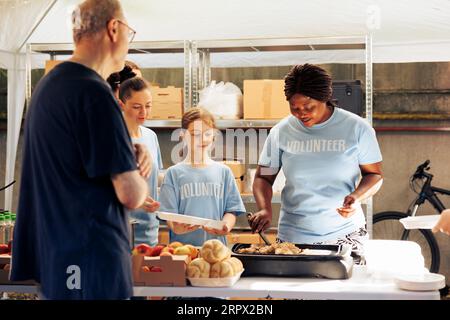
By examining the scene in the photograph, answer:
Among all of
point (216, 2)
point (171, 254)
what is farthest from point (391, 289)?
point (216, 2)

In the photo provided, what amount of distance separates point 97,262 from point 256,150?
3299 millimetres

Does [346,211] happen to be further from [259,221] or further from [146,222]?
[146,222]

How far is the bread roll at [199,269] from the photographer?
2.37 meters

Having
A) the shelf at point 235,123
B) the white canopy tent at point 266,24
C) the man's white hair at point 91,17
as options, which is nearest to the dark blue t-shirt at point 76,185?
the man's white hair at point 91,17

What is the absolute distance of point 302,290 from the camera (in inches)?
90.9

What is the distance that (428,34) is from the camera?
4922 mm

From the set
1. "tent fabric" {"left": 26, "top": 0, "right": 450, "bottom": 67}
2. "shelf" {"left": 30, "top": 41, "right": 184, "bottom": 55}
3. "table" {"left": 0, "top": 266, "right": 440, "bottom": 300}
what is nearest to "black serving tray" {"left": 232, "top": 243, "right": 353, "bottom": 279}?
"table" {"left": 0, "top": 266, "right": 440, "bottom": 300}

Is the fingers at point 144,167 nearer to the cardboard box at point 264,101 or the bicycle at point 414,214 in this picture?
the cardboard box at point 264,101

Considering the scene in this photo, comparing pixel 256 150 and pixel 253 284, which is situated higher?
pixel 256 150

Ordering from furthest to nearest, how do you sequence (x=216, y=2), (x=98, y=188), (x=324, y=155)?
(x=216, y=2)
(x=324, y=155)
(x=98, y=188)

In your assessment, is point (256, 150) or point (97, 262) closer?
point (97, 262)

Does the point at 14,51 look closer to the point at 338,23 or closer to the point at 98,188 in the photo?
the point at 338,23

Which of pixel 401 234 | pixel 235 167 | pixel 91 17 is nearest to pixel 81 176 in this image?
→ pixel 91 17

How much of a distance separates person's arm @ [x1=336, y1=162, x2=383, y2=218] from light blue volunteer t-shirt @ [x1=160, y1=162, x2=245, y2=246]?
22.4 inches
